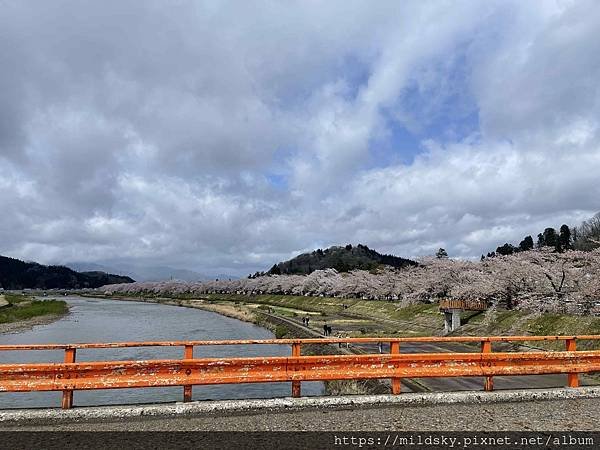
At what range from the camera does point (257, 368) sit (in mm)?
8188

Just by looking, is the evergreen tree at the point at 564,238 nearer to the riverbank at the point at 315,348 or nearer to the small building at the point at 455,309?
the small building at the point at 455,309

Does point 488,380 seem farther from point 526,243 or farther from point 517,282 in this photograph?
point 526,243

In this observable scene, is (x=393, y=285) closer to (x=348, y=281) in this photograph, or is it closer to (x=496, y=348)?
(x=348, y=281)

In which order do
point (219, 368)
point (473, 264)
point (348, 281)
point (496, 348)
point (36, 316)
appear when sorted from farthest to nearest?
point (348, 281), point (36, 316), point (473, 264), point (496, 348), point (219, 368)

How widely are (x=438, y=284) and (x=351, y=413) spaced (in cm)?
5914

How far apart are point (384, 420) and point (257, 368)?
2372 mm

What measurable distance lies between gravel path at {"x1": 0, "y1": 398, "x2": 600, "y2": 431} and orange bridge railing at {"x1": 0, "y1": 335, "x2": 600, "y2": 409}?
1.97ft

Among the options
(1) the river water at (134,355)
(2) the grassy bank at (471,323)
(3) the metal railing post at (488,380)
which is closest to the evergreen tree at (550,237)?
(2) the grassy bank at (471,323)

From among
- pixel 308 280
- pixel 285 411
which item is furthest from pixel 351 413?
pixel 308 280

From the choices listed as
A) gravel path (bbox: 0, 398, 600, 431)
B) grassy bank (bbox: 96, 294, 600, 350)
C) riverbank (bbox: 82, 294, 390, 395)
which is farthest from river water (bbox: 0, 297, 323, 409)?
grassy bank (bbox: 96, 294, 600, 350)

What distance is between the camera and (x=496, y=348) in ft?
92.6

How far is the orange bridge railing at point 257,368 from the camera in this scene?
7.64 meters

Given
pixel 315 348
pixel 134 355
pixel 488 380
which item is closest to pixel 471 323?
pixel 315 348

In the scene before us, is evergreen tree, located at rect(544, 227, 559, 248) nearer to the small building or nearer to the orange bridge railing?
the small building
